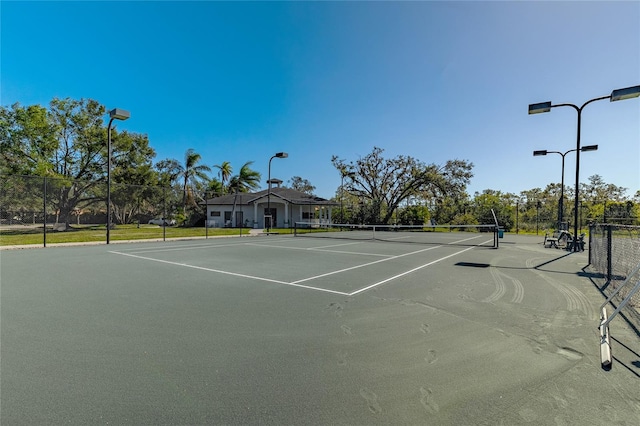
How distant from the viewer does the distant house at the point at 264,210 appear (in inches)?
1318

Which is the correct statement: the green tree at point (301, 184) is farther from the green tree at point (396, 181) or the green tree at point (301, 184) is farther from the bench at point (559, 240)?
the bench at point (559, 240)

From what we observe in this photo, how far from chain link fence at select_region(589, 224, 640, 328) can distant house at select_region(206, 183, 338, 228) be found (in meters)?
26.5

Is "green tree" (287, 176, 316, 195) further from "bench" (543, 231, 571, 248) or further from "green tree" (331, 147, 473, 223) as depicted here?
"bench" (543, 231, 571, 248)

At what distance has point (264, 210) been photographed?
1350 inches

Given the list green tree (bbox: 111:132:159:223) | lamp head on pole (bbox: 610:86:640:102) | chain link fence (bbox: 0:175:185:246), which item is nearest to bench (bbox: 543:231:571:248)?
lamp head on pole (bbox: 610:86:640:102)

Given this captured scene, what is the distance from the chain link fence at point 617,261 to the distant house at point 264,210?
2650 centimetres

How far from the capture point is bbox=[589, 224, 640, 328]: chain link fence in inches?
229

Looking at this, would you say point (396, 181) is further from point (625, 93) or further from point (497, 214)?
point (625, 93)

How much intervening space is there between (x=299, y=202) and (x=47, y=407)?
102ft

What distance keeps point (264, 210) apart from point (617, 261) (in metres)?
29.6

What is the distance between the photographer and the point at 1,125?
24.2 meters

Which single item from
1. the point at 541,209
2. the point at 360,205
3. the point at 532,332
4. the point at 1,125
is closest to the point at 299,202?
the point at 360,205

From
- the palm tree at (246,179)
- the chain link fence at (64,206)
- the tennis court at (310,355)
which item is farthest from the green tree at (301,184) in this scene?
the tennis court at (310,355)

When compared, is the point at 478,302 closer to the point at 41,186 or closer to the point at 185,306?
the point at 185,306
